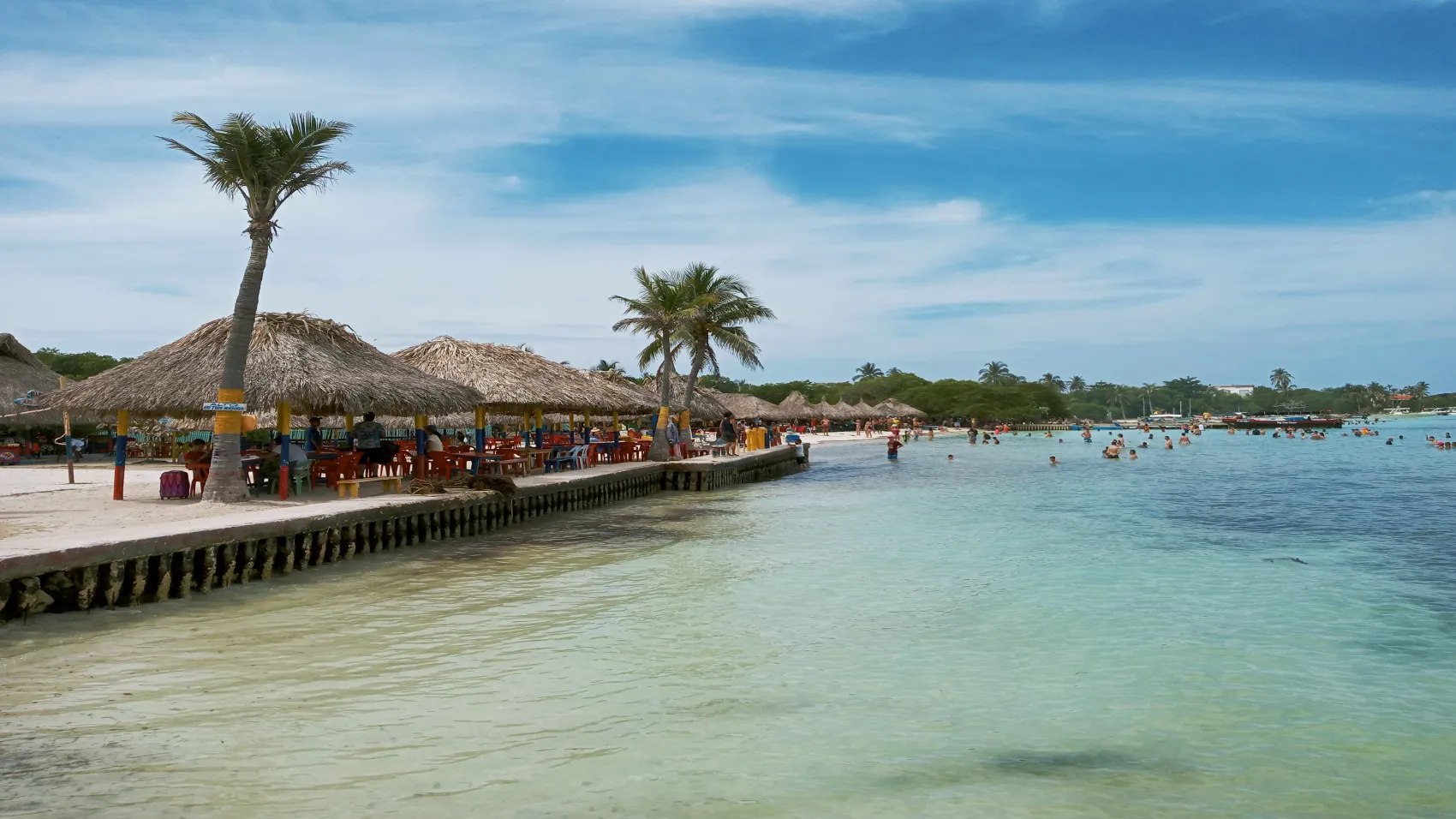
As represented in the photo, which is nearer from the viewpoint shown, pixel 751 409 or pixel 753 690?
pixel 753 690

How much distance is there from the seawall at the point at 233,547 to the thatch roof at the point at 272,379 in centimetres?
182

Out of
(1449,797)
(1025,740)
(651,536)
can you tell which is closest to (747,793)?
(1025,740)

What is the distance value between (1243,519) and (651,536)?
1422 cm

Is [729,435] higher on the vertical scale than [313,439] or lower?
lower

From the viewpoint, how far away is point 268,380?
15.5 m

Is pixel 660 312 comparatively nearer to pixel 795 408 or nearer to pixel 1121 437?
pixel 795 408

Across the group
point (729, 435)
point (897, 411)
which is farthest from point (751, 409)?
point (897, 411)

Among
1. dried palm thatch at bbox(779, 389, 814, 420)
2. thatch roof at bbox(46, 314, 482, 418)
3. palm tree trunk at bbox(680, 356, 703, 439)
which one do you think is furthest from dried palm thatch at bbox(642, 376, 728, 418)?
dried palm thatch at bbox(779, 389, 814, 420)

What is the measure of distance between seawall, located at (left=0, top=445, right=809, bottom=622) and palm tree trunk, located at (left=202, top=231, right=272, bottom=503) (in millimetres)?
1647

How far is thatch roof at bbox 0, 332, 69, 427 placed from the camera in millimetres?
26825

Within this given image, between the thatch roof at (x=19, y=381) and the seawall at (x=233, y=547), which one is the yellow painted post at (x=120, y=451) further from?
the thatch roof at (x=19, y=381)

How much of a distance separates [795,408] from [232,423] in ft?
185

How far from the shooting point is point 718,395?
5294cm

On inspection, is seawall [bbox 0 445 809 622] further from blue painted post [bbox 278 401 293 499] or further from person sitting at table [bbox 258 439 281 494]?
person sitting at table [bbox 258 439 281 494]
